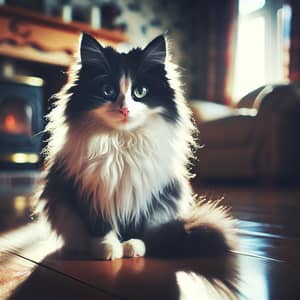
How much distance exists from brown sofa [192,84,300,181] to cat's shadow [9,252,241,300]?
6.44 feet

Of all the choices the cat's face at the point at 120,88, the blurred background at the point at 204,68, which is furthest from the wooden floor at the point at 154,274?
the blurred background at the point at 204,68

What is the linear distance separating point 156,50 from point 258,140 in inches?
80.4

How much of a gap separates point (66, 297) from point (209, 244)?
1.11 ft

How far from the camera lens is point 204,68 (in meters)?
4.93

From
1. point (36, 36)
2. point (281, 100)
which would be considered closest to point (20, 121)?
point (36, 36)

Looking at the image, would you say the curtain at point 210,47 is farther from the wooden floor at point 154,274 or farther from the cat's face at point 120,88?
the cat's face at point 120,88

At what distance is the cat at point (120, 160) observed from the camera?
69 centimetres

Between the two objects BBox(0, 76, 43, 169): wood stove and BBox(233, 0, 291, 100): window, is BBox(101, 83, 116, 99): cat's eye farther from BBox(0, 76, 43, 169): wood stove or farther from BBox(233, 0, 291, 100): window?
BBox(233, 0, 291, 100): window

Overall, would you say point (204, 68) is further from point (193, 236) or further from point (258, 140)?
point (193, 236)

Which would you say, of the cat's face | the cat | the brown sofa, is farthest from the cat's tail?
the brown sofa

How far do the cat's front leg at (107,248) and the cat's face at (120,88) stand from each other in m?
0.18

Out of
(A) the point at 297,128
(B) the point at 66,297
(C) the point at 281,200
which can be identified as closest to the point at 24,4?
(A) the point at 297,128

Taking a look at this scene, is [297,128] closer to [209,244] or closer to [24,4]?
[209,244]

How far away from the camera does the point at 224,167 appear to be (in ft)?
9.34
